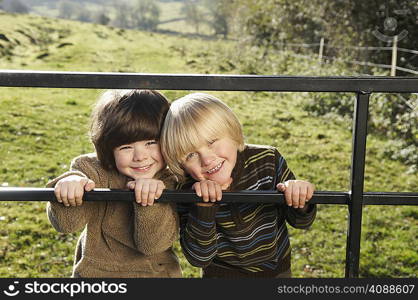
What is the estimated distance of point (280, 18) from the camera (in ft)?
50.6

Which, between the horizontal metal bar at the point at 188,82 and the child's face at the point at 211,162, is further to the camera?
the child's face at the point at 211,162

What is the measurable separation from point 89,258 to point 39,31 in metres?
17.2

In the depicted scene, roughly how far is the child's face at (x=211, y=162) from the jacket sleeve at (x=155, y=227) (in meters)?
0.16

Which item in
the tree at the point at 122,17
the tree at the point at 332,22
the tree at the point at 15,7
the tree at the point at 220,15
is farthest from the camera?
the tree at the point at 122,17

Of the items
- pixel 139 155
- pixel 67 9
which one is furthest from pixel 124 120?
pixel 67 9

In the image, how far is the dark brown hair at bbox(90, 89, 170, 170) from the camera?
6.25ft

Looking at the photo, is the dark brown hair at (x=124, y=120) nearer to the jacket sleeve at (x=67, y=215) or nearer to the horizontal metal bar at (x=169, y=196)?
the jacket sleeve at (x=67, y=215)

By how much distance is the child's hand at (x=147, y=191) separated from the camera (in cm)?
159

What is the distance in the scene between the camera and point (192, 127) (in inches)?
72.9

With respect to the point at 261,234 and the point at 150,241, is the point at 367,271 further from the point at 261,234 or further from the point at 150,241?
the point at 150,241

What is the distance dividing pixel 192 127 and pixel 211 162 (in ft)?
0.42

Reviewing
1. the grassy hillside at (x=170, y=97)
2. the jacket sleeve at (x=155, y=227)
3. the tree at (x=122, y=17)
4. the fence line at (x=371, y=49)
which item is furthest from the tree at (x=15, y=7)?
the jacket sleeve at (x=155, y=227)

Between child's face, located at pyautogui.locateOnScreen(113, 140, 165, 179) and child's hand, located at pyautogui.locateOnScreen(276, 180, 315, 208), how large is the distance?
0.46 m

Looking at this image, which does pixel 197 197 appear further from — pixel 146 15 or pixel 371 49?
pixel 146 15
